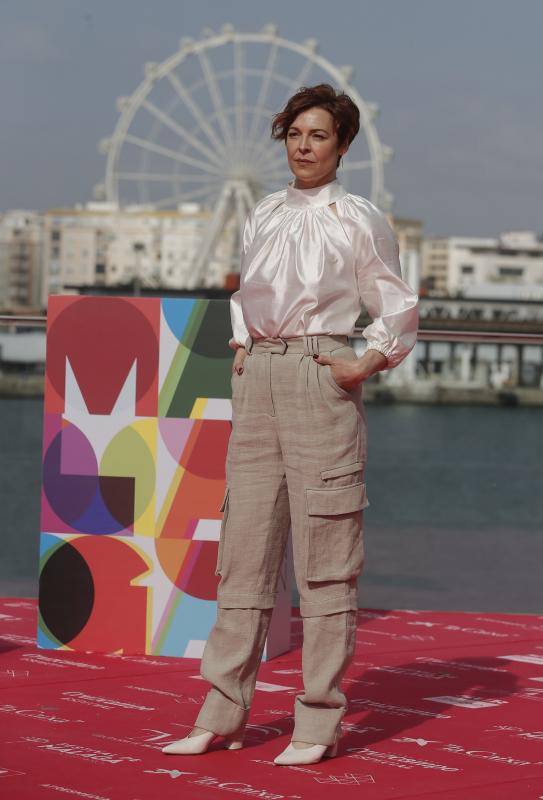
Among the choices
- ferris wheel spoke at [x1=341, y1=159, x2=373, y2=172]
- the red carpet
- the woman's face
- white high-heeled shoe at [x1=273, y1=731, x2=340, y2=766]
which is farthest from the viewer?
ferris wheel spoke at [x1=341, y1=159, x2=373, y2=172]

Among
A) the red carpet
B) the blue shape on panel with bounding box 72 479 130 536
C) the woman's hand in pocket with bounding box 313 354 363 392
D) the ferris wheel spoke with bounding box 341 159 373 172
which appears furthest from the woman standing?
the ferris wheel spoke with bounding box 341 159 373 172

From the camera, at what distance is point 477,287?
10931cm

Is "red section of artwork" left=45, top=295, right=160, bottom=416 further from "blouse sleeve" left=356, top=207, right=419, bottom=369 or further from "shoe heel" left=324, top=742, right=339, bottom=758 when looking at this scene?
"shoe heel" left=324, top=742, right=339, bottom=758

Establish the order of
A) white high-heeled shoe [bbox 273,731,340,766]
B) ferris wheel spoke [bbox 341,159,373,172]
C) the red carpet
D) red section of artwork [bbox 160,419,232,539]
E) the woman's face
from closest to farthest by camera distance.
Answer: the red carpet
white high-heeled shoe [bbox 273,731,340,766]
the woman's face
red section of artwork [bbox 160,419,232,539]
ferris wheel spoke [bbox 341,159,373,172]

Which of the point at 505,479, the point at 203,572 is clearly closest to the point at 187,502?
the point at 203,572

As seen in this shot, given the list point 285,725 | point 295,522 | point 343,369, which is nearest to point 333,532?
point 295,522

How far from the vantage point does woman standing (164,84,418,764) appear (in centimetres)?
324

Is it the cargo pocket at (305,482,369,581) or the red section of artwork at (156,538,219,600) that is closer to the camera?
the cargo pocket at (305,482,369,581)

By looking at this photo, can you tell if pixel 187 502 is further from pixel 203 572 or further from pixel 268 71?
pixel 268 71

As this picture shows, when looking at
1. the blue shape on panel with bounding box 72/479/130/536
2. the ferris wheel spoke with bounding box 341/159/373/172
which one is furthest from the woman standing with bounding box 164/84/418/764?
the ferris wheel spoke with bounding box 341/159/373/172

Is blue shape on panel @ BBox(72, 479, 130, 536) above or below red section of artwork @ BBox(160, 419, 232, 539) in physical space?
below

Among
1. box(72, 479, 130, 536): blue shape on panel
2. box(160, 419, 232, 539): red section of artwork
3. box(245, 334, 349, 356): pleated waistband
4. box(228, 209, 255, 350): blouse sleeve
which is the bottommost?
box(72, 479, 130, 536): blue shape on panel

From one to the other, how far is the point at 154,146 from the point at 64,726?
40.9 m

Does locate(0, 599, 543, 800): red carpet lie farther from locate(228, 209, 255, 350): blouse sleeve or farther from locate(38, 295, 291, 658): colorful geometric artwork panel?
locate(228, 209, 255, 350): blouse sleeve
